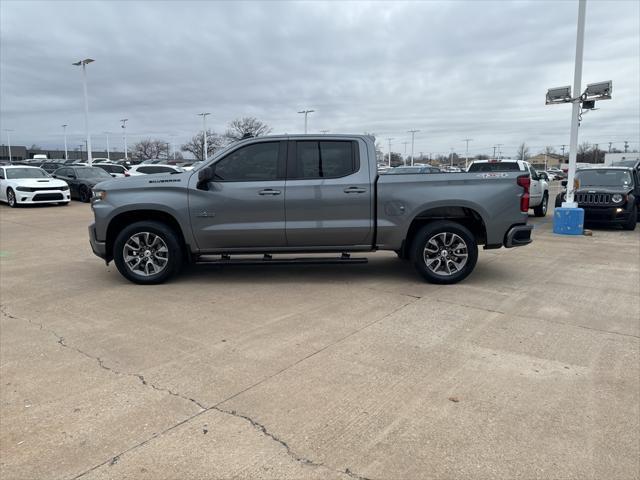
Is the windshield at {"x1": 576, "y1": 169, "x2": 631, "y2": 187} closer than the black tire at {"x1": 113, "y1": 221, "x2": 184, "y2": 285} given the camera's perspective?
No

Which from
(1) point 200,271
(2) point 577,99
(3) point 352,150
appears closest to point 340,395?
(3) point 352,150

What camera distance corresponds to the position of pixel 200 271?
747 centimetres

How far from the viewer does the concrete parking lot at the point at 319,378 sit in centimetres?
282

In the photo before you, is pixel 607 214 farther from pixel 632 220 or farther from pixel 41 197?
pixel 41 197

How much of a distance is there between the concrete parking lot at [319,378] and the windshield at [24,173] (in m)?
14.9

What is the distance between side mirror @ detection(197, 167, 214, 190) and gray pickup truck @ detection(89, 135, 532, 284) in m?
0.01

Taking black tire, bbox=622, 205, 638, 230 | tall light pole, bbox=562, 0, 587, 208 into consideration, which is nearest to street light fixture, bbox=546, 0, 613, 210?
tall light pole, bbox=562, 0, 587, 208

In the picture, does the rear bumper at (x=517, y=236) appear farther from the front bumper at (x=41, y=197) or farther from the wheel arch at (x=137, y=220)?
the front bumper at (x=41, y=197)

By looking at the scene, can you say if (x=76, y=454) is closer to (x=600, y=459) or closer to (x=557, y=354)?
(x=600, y=459)

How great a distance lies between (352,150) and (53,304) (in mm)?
4212

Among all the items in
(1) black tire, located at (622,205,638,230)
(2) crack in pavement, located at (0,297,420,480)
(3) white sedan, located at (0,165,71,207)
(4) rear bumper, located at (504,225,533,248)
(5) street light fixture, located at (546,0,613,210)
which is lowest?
Result: (2) crack in pavement, located at (0,297,420,480)

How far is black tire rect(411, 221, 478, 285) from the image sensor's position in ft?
21.5

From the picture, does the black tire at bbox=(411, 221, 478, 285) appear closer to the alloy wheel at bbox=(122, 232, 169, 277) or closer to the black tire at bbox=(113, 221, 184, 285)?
the black tire at bbox=(113, 221, 184, 285)

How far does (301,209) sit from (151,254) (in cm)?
214
